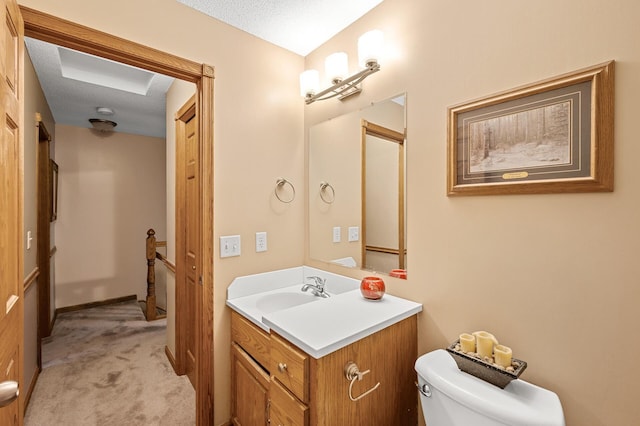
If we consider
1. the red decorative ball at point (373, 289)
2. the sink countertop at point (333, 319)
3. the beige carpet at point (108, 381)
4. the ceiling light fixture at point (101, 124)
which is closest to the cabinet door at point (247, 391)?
the sink countertop at point (333, 319)

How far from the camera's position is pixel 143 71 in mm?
2523

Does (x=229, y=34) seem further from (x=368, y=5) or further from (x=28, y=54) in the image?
(x=28, y=54)

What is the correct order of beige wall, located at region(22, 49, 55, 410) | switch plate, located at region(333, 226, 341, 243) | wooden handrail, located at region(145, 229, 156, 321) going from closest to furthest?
switch plate, located at region(333, 226, 341, 243) < beige wall, located at region(22, 49, 55, 410) < wooden handrail, located at region(145, 229, 156, 321)

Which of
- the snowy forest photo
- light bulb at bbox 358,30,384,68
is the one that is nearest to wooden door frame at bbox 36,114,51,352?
light bulb at bbox 358,30,384,68

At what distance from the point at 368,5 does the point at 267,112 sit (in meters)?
0.85

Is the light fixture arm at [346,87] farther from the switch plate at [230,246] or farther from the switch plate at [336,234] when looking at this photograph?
the switch plate at [230,246]

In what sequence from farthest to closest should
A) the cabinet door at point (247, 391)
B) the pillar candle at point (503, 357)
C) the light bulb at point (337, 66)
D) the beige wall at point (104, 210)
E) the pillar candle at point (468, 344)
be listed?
the beige wall at point (104, 210)
the light bulb at point (337, 66)
the cabinet door at point (247, 391)
the pillar candle at point (468, 344)
the pillar candle at point (503, 357)

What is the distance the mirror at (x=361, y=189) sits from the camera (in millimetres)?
1551

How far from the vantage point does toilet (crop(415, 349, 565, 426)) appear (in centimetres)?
86

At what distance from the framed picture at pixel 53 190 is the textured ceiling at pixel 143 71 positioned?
647 mm

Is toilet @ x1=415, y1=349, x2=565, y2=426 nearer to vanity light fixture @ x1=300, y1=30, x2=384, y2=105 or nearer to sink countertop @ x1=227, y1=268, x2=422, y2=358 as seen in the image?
sink countertop @ x1=227, y1=268, x2=422, y2=358

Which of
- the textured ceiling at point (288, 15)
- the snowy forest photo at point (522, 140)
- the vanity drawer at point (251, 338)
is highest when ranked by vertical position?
→ the textured ceiling at point (288, 15)

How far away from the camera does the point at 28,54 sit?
2.10m

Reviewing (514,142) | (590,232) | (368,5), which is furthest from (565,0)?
(368,5)
